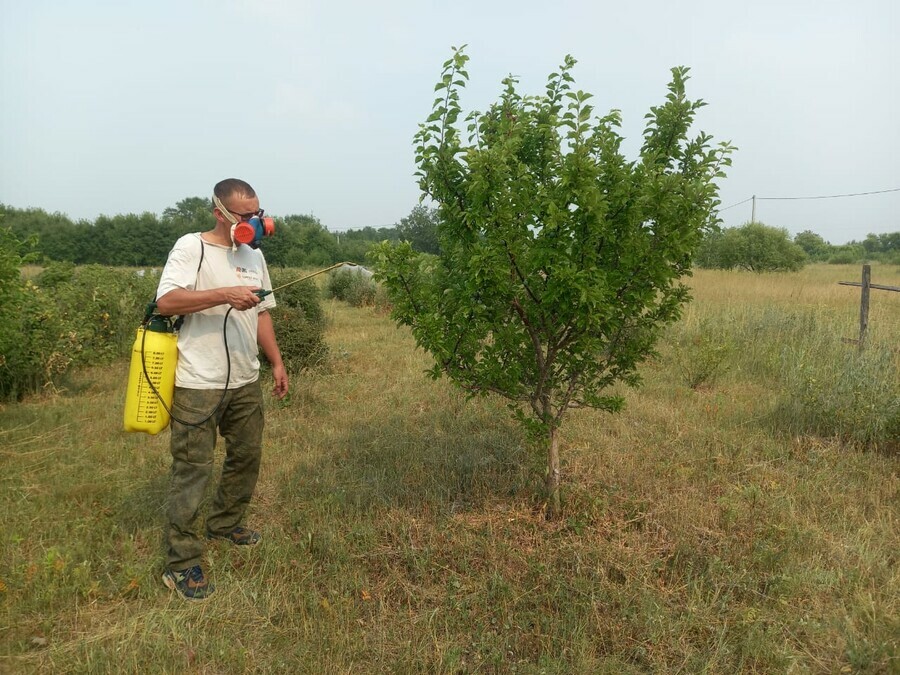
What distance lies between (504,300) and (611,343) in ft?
2.75

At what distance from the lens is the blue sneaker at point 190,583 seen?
3.02 metres

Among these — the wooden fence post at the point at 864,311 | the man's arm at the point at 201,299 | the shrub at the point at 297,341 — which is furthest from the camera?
the shrub at the point at 297,341

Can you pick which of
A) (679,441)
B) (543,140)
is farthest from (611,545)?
(543,140)

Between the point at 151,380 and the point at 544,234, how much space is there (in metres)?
2.19

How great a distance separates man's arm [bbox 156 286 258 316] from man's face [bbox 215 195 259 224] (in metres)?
0.47

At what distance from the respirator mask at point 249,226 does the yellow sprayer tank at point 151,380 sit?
25.5 inches

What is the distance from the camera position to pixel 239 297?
2842 mm

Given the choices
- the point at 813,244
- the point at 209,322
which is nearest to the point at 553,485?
the point at 209,322

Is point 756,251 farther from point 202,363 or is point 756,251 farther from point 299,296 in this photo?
point 202,363

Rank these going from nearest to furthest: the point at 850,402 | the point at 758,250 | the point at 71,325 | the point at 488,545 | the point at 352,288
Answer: the point at 488,545 < the point at 850,402 < the point at 71,325 < the point at 352,288 < the point at 758,250

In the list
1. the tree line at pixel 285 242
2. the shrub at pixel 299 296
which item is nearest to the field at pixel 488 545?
the shrub at pixel 299 296

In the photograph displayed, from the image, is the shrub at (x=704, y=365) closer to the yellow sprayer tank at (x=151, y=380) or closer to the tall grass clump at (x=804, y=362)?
the tall grass clump at (x=804, y=362)

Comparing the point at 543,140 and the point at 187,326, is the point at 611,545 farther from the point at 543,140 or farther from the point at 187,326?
the point at 187,326

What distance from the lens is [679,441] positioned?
506 centimetres
